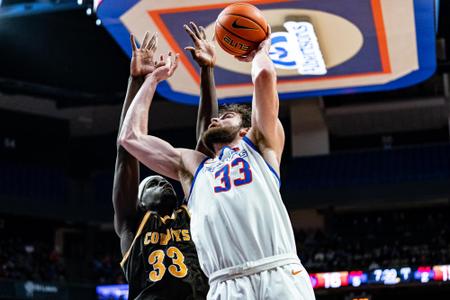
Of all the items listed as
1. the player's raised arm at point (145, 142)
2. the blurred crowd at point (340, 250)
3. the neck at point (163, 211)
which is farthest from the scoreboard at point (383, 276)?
the player's raised arm at point (145, 142)

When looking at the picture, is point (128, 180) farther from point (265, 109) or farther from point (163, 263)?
point (265, 109)

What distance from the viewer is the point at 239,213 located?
3.62 m

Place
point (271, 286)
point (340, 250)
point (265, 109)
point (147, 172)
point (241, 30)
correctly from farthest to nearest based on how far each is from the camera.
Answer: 1. point (147, 172)
2. point (340, 250)
3. point (241, 30)
4. point (265, 109)
5. point (271, 286)

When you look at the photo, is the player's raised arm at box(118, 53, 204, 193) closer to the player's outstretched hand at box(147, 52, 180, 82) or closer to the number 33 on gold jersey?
the player's outstretched hand at box(147, 52, 180, 82)

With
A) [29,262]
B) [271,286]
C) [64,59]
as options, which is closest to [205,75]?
[271,286]

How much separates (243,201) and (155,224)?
1.06 meters

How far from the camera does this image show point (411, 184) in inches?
848

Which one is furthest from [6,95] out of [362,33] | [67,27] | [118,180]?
[118,180]

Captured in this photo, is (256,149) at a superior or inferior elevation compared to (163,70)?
inferior

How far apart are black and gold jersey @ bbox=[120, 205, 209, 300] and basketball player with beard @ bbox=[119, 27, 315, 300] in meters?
0.65

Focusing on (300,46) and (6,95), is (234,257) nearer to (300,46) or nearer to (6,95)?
(300,46)

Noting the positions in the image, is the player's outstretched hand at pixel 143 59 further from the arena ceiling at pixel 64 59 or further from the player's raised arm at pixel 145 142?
the arena ceiling at pixel 64 59

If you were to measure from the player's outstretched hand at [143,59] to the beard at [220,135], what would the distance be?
751 millimetres

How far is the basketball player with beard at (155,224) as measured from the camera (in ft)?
14.5
